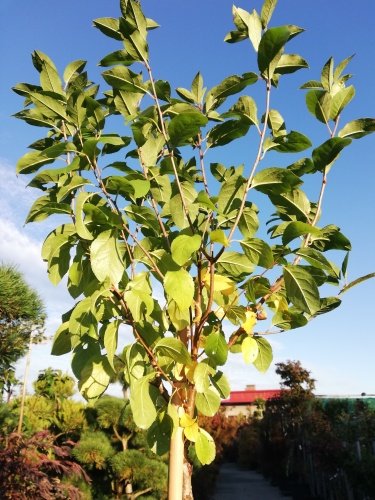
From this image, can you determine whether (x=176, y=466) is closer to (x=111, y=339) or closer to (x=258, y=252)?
(x=111, y=339)

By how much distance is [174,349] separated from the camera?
2.63 feet

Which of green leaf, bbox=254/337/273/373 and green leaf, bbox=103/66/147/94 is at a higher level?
green leaf, bbox=103/66/147/94

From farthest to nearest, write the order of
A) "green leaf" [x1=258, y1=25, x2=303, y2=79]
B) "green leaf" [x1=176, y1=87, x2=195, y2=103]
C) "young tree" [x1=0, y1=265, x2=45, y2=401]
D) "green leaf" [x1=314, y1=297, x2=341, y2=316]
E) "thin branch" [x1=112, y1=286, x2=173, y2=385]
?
1. "young tree" [x1=0, y1=265, x2=45, y2=401]
2. "green leaf" [x1=176, y1=87, x2=195, y2=103]
3. "green leaf" [x1=314, y1=297, x2=341, y2=316]
4. "thin branch" [x1=112, y1=286, x2=173, y2=385]
5. "green leaf" [x1=258, y1=25, x2=303, y2=79]

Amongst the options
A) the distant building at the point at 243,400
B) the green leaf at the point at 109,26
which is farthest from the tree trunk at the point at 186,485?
the distant building at the point at 243,400

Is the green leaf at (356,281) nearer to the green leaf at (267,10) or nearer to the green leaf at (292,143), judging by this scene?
the green leaf at (292,143)

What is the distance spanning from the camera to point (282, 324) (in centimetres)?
98

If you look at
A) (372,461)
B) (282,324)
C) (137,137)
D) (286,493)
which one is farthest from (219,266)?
(286,493)

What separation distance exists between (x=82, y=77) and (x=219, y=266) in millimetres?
494

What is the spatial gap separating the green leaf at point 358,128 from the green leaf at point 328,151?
74mm

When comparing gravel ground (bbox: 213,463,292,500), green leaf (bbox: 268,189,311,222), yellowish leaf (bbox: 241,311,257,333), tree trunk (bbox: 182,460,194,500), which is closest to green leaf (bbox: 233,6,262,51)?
green leaf (bbox: 268,189,311,222)

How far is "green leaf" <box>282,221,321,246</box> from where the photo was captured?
784mm

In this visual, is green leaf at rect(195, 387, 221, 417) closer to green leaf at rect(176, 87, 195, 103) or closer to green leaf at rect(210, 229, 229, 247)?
green leaf at rect(210, 229, 229, 247)

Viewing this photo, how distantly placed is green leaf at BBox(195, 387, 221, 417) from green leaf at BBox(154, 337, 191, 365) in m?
0.09

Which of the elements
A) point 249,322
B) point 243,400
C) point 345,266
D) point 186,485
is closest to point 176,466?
point 186,485
